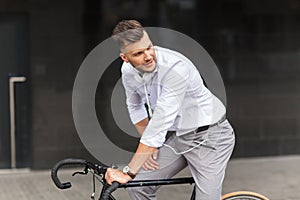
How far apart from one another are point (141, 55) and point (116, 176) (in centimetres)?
69

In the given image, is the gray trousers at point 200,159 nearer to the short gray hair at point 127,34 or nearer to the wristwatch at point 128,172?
the wristwatch at point 128,172

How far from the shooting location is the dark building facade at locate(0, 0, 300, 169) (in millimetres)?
8008

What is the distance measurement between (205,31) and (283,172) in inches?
81.9

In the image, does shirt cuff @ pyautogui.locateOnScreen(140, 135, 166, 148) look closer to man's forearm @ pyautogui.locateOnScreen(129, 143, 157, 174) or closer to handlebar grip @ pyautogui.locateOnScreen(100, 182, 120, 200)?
man's forearm @ pyautogui.locateOnScreen(129, 143, 157, 174)

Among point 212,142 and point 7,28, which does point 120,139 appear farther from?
point 212,142

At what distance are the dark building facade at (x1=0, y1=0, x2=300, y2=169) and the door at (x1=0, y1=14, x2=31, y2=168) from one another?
0.01m

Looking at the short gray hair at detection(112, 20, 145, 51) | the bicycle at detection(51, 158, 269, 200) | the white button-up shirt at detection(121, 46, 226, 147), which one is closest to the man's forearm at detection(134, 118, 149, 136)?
the white button-up shirt at detection(121, 46, 226, 147)

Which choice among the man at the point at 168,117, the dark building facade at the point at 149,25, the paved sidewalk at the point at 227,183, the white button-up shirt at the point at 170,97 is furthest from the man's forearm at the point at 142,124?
the dark building facade at the point at 149,25

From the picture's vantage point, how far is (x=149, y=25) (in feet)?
27.5

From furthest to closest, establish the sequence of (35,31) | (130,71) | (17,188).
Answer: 1. (35,31)
2. (17,188)
3. (130,71)

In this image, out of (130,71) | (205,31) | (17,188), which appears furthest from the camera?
(205,31)

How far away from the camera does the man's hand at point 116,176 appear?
359cm

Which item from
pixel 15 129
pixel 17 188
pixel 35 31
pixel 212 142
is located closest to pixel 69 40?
pixel 35 31

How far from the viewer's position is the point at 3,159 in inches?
319
